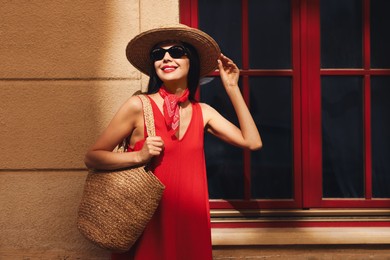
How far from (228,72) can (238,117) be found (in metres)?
0.30

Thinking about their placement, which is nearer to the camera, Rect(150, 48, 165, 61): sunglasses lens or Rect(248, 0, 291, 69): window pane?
Rect(150, 48, 165, 61): sunglasses lens

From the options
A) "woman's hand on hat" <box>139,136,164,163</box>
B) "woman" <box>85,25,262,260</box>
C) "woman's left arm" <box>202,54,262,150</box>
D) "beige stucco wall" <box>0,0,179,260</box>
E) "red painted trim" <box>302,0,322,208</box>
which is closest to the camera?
"woman's hand on hat" <box>139,136,164,163</box>

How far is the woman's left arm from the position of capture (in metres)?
3.35

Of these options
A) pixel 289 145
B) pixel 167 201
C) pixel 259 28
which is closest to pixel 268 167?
pixel 289 145

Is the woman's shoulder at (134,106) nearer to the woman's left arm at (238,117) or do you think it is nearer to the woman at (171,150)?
the woman at (171,150)

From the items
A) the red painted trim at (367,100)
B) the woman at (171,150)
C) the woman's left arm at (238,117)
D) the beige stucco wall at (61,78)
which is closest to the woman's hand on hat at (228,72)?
the woman's left arm at (238,117)

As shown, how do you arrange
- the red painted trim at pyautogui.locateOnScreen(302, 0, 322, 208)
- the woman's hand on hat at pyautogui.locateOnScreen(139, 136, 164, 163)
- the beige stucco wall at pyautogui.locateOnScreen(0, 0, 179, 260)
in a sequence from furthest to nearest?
1. the red painted trim at pyautogui.locateOnScreen(302, 0, 322, 208)
2. the beige stucco wall at pyautogui.locateOnScreen(0, 0, 179, 260)
3. the woman's hand on hat at pyautogui.locateOnScreen(139, 136, 164, 163)

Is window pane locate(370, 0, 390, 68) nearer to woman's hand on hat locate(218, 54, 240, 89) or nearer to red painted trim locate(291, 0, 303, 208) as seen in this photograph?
red painted trim locate(291, 0, 303, 208)

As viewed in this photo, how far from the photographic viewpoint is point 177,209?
316 cm

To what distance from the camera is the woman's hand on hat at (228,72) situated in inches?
133

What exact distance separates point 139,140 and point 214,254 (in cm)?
132

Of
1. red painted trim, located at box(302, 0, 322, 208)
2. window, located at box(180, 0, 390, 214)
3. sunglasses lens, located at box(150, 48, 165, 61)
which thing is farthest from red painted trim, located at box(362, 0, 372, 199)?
sunglasses lens, located at box(150, 48, 165, 61)

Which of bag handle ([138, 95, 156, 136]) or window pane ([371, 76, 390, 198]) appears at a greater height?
bag handle ([138, 95, 156, 136])

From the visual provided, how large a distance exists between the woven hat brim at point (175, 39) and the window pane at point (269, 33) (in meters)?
0.90
